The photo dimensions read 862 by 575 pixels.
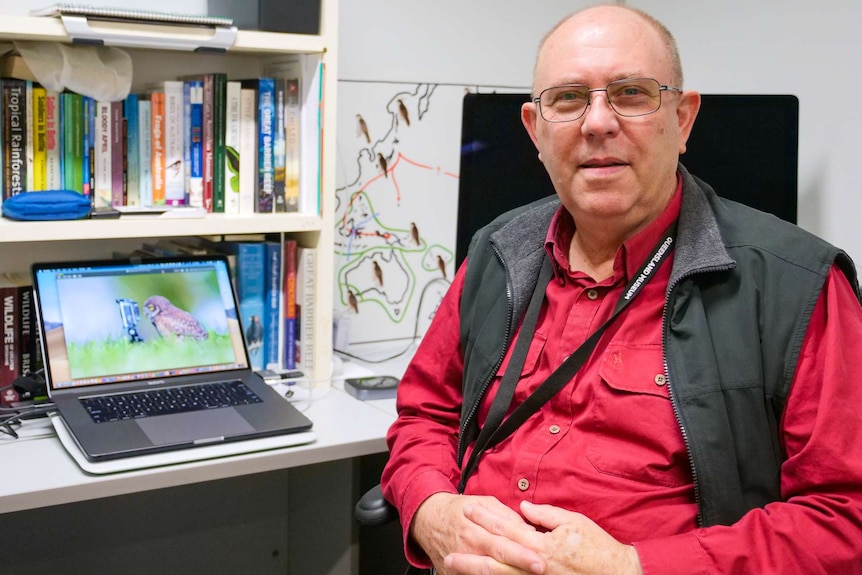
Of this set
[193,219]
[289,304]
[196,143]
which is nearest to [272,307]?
[289,304]

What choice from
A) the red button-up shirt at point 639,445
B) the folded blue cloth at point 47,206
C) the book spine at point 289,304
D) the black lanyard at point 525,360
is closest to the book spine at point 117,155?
the folded blue cloth at point 47,206

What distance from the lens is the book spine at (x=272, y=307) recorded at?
210cm

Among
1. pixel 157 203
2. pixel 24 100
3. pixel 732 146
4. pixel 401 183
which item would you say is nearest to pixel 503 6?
pixel 401 183

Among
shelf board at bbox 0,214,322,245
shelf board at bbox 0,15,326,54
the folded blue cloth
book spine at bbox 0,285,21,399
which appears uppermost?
shelf board at bbox 0,15,326,54

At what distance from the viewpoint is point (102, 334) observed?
1.89 metres

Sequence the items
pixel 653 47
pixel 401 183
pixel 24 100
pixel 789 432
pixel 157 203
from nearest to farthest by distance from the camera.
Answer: pixel 789 432, pixel 653 47, pixel 24 100, pixel 157 203, pixel 401 183

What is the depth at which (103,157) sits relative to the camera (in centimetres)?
194

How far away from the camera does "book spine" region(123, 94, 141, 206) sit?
1958 millimetres

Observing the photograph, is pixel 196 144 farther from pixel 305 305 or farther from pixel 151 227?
pixel 305 305

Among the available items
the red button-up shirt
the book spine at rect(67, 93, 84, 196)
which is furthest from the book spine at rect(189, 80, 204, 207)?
the red button-up shirt

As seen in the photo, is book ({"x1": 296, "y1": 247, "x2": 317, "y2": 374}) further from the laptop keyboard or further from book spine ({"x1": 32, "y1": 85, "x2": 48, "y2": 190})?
book spine ({"x1": 32, "y1": 85, "x2": 48, "y2": 190})

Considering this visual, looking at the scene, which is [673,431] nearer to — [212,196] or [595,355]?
[595,355]

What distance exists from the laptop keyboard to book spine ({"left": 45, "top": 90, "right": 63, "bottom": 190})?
1.43ft

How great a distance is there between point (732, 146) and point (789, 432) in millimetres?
793
